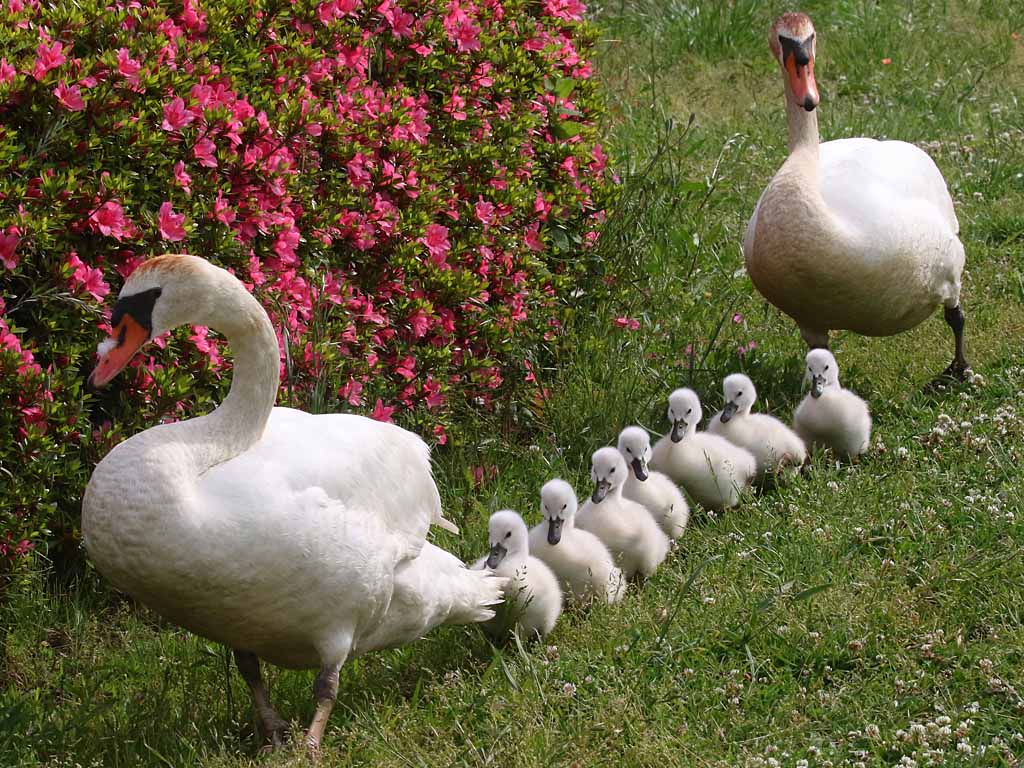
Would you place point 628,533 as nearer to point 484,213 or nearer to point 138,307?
point 484,213

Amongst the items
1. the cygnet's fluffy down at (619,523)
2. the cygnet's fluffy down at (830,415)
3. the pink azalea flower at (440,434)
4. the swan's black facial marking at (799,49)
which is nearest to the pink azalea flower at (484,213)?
the pink azalea flower at (440,434)

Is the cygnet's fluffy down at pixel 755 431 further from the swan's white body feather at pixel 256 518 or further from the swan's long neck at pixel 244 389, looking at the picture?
the swan's long neck at pixel 244 389

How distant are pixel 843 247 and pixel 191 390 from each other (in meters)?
2.69

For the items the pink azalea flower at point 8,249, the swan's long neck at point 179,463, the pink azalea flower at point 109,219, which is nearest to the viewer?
the swan's long neck at point 179,463

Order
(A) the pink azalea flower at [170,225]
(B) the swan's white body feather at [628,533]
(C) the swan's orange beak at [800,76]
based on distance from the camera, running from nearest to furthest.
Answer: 1. (A) the pink azalea flower at [170,225]
2. (B) the swan's white body feather at [628,533]
3. (C) the swan's orange beak at [800,76]

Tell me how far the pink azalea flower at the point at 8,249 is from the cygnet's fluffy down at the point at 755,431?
9.43 feet

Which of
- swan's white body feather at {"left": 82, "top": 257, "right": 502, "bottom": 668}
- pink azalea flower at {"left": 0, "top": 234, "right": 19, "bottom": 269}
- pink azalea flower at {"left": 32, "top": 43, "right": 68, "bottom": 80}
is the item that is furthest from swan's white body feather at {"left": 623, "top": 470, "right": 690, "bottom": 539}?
pink azalea flower at {"left": 32, "top": 43, "right": 68, "bottom": 80}

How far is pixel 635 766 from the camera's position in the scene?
4.03 metres

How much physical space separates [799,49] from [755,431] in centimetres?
171

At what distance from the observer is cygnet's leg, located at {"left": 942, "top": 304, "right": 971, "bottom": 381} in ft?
22.2

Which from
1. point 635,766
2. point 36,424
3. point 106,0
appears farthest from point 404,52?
point 635,766

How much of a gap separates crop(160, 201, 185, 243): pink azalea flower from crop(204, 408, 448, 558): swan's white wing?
671 mm

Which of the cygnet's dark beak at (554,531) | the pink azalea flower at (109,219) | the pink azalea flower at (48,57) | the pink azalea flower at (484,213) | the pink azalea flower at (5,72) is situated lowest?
the cygnet's dark beak at (554,531)

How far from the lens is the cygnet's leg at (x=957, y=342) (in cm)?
676
